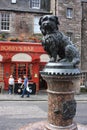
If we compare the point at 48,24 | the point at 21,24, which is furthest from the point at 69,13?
the point at 48,24

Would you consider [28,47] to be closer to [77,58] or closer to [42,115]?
[42,115]

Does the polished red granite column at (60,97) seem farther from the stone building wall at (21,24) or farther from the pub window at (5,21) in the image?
the pub window at (5,21)

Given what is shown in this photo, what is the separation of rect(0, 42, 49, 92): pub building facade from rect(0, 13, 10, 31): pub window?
11.3 ft

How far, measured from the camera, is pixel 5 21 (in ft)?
90.4

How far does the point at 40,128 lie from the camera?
5602 millimetres

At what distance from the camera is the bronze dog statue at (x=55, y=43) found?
536cm

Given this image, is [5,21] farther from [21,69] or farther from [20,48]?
[21,69]

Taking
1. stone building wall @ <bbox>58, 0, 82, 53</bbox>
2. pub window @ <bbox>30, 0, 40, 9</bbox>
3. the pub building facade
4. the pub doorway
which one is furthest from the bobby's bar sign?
pub window @ <bbox>30, 0, 40, 9</bbox>

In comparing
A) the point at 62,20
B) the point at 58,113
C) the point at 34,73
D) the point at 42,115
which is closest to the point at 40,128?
the point at 58,113

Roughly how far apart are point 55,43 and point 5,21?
901 inches

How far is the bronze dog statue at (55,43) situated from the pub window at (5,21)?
22.6m

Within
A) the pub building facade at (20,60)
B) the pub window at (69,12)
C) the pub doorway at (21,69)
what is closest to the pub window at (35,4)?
the pub window at (69,12)

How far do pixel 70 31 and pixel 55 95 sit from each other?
2231 cm

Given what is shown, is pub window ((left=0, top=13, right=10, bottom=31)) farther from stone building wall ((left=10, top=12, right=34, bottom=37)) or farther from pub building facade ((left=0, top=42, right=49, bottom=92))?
pub building facade ((left=0, top=42, right=49, bottom=92))
